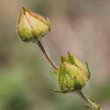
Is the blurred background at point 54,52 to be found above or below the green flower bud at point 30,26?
below

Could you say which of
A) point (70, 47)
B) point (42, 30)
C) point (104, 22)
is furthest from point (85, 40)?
point (42, 30)

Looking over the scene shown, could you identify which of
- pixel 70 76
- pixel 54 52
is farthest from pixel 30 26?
pixel 54 52

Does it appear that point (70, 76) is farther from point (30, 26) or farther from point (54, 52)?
point (54, 52)

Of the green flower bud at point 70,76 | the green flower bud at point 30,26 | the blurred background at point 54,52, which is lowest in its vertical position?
the blurred background at point 54,52

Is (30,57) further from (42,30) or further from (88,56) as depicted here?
(42,30)

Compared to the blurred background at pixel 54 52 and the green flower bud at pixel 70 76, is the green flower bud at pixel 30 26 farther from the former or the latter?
the blurred background at pixel 54 52

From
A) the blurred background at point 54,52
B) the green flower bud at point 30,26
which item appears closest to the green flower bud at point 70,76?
the green flower bud at point 30,26

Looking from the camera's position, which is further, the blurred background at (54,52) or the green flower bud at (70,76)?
the blurred background at (54,52)
